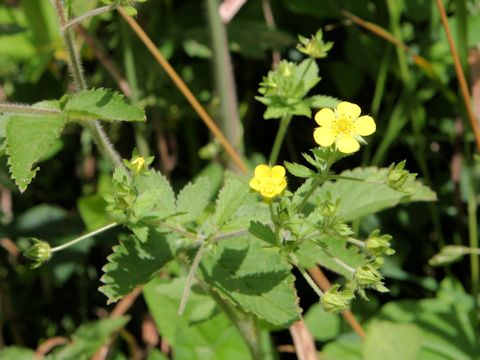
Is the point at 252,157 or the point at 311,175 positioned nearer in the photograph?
the point at 311,175

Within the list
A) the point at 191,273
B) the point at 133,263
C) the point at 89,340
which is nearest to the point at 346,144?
the point at 191,273

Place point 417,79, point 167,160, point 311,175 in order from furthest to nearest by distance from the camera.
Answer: point 167,160 → point 417,79 → point 311,175

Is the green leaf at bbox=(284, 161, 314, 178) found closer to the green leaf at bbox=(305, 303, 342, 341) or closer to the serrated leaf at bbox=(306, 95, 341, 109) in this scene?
the serrated leaf at bbox=(306, 95, 341, 109)

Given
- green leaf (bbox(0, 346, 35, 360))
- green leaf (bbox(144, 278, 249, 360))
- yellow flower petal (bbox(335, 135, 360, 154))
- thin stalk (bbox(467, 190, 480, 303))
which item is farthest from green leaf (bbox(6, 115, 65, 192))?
thin stalk (bbox(467, 190, 480, 303))

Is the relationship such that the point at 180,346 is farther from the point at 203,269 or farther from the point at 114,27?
the point at 114,27

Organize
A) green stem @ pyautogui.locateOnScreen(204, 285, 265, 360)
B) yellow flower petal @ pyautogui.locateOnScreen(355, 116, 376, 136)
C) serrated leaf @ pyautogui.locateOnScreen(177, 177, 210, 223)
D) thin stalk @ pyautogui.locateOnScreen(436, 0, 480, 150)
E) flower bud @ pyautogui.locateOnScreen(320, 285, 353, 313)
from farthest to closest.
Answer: thin stalk @ pyautogui.locateOnScreen(436, 0, 480, 150)
green stem @ pyautogui.locateOnScreen(204, 285, 265, 360)
serrated leaf @ pyautogui.locateOnScreen(177, 177, 210, 223)
yellow flower petal @ pyautogui.locateOnScreen(355, 116, 376, 136)
flower bud @ pyautogui.locateOnScreen(320, 285, 353, 313)

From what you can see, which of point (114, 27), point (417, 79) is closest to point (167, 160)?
point (114, 27)

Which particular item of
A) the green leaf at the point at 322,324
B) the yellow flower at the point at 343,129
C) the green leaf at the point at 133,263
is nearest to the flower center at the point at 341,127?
the yellow flower at the point at 343,129
